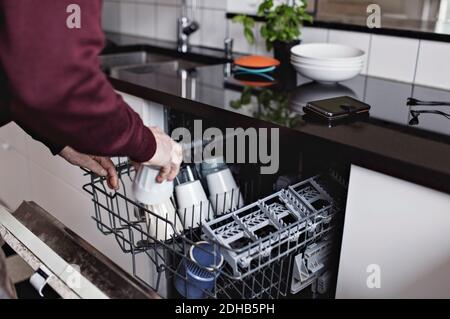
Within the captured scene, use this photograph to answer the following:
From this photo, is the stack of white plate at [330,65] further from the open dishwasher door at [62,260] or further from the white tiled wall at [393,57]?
the open dishwasher door at [62,260]

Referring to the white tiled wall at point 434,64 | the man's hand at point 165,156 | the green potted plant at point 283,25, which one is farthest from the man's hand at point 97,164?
the white tiled wall at point 434,64

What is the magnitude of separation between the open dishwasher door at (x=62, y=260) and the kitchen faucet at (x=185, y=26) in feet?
4.41

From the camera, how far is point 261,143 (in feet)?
3.67

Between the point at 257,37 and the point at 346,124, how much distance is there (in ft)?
2.88

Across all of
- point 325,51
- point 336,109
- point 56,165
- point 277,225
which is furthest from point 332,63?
point 56,165

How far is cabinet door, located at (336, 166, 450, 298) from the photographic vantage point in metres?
0.83

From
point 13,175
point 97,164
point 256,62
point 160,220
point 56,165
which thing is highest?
point 256,62

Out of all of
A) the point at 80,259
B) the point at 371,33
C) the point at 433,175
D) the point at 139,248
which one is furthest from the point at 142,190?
the point at 371,33

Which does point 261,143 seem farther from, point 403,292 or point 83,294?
point 83,294

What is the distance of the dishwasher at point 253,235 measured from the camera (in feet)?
2.78

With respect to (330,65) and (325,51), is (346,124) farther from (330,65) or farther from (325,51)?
(325,51)

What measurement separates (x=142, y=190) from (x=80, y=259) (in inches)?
9.3

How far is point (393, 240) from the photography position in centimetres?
89

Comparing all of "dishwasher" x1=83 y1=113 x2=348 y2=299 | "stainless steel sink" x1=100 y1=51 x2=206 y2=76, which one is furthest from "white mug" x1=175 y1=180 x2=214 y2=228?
"stainless steel sink" x1=100 y1=51 x2=206 y2=76
